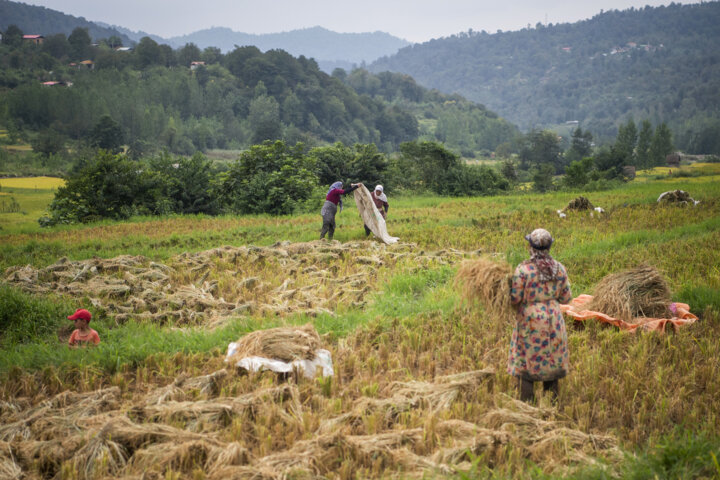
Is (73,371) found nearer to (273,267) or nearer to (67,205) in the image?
(273,267)

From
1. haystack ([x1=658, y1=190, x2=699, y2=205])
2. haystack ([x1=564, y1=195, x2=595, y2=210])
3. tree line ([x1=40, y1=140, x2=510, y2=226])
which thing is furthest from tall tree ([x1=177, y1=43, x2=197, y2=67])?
haystack ([x1=658, y1=190, x2=699, y2=205])

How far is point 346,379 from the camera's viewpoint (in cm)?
502

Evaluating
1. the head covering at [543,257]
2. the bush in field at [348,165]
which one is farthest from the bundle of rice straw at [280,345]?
the bush in field at [348,165]

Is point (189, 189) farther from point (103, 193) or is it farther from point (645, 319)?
point (645, 319)

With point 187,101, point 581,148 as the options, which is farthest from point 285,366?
point 187,101

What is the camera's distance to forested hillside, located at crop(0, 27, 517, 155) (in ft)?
231

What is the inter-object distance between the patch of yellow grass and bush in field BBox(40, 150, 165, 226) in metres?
20.1

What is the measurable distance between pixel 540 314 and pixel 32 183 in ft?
137

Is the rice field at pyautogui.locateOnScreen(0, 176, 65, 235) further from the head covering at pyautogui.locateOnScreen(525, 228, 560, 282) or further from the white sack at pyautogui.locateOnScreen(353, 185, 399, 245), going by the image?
the head covering at pyautogui.locateOnScreen(525, 228, 560, 282)

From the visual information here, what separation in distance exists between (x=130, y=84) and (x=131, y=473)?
326 feet

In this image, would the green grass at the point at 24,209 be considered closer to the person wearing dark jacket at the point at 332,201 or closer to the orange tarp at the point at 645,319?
the person wearing dark jacket at the point at 332,201

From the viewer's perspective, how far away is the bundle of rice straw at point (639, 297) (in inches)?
246

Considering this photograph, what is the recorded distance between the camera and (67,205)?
58.3 feet

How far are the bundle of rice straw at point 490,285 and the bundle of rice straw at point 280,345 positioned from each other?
5.38 ft
